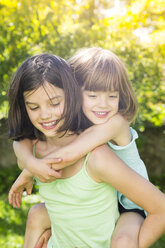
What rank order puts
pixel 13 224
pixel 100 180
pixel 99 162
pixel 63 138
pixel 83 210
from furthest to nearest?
pixel 13 224, pixel 63 138, pixel 83 210, pixel 100 180, pixel 99 162

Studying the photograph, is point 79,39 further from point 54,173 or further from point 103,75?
point 54,173

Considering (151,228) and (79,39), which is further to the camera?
(79,39)

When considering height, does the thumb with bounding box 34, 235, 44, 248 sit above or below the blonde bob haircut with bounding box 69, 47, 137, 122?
below

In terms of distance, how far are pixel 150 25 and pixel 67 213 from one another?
16.8 feet

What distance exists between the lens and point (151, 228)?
2.10 metres

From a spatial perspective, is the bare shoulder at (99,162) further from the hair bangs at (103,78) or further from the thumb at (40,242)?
the thumb at (40,242)

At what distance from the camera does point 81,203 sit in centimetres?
225

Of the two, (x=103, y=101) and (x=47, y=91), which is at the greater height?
(x=47, y=91)

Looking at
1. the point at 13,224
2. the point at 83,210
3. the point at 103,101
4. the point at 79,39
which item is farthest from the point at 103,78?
the point at 79,39

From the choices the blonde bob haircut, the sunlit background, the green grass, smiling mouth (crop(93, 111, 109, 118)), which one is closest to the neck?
smiling mouth (crop(93, 111, 109, 118))

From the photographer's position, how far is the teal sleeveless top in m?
2.22

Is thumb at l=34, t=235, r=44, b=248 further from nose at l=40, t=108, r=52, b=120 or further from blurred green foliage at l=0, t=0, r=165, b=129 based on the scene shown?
blurred green foliage at l=0, t=0, r=165, b=129

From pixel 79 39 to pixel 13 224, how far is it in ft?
9.49

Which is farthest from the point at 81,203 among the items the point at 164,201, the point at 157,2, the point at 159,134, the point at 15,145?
the point at 157,2
